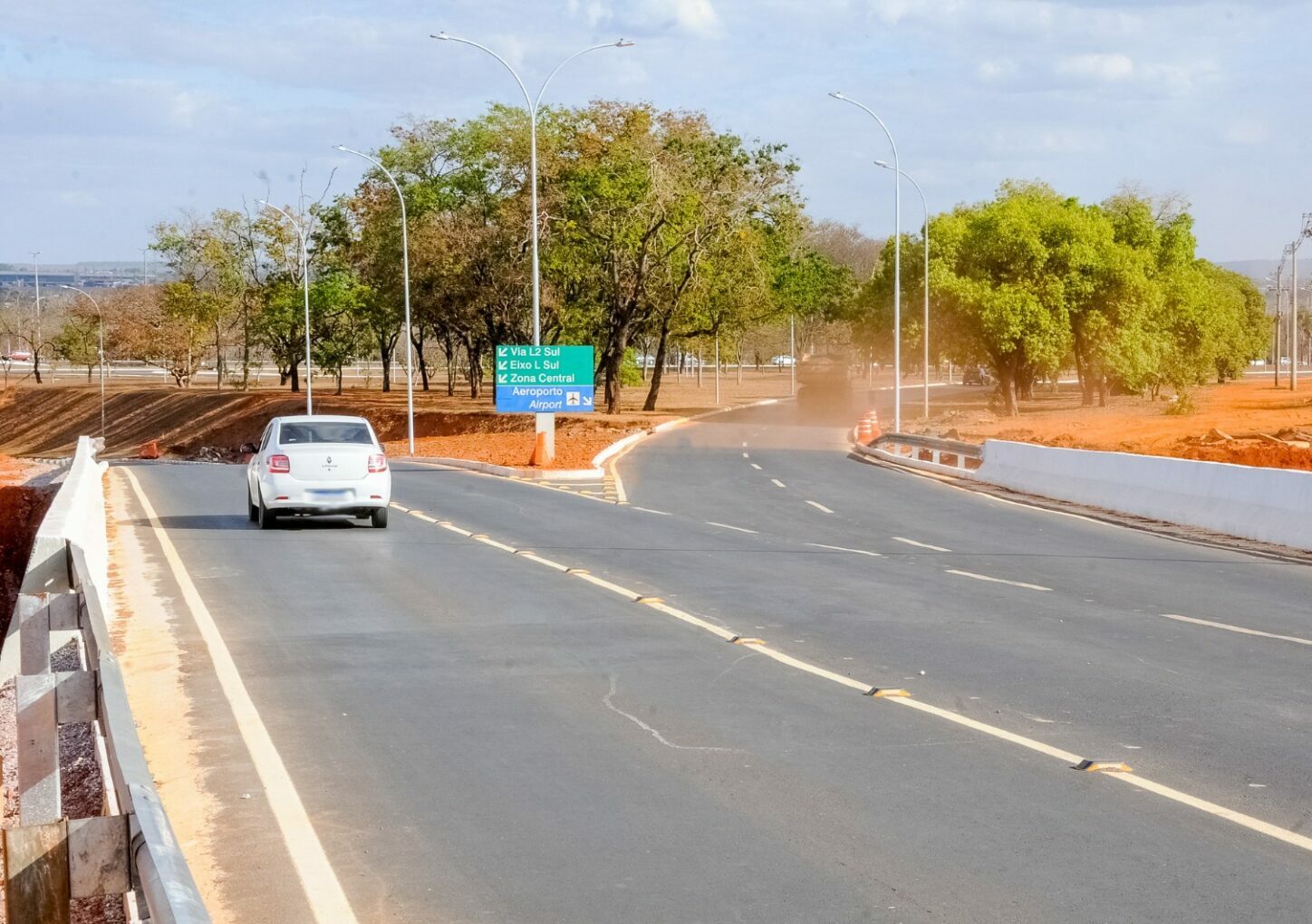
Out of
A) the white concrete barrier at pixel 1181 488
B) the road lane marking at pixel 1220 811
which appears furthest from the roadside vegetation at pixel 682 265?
the road lane marking at pixel 1220 811

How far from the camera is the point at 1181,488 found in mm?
23750

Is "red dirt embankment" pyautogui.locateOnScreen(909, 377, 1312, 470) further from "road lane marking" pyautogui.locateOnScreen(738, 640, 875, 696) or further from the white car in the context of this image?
"road lane marking" pyautogui.locateOnScreen(738, 640, 875, 696)

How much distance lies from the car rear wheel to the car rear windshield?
998 millimetres

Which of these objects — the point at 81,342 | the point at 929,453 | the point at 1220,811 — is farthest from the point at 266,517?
the point at 81,342

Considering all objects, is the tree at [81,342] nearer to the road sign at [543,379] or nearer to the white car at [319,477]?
the road sign at [543,379]

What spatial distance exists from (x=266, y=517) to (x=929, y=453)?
2466cm

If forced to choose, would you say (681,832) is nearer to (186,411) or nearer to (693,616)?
(693,616)

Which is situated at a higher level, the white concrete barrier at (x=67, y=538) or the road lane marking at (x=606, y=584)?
the white concrete barrier at (x=67, y=538)

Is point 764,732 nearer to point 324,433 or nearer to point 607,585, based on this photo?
point 607,585

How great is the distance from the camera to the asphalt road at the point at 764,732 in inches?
243

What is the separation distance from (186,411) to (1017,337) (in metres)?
49.7

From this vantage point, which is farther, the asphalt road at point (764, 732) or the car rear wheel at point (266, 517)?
the car rear wheel at point (266, 517)

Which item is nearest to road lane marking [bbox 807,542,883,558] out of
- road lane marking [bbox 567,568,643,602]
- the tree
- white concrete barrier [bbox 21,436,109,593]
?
road lane marking [bbox 567,568,643,602]

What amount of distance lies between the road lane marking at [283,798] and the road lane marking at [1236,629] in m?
8.21
